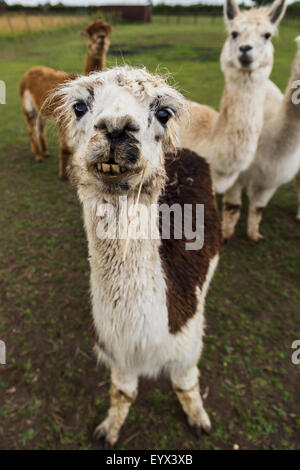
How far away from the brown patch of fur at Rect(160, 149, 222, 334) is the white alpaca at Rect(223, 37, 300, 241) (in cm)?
103

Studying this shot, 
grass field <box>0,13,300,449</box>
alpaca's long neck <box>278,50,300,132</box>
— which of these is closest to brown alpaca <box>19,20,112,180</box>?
grass field <box>0,13,300,449</box>

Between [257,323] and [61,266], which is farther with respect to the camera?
[61,266]

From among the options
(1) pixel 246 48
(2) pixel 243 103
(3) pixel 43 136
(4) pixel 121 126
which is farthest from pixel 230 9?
(3) pixel 43 136

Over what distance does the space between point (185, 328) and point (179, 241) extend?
1.82 feet

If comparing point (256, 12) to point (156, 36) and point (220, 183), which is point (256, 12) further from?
point (156, 36)

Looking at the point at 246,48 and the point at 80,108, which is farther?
the point at 246,48

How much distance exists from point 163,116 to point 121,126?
1.03 ft

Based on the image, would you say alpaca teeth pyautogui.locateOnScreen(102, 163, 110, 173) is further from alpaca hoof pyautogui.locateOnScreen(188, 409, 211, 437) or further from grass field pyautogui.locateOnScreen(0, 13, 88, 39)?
grass field pyautogui.locateOnScreen(0, 13, 88, 39)

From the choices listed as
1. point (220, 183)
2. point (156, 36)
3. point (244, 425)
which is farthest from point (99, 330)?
point (156, 36)

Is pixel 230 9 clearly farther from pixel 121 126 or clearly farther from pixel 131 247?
pixel 131 247

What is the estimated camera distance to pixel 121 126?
A: 3.41 feet

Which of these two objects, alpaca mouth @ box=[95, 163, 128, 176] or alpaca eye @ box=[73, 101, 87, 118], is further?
alpaca eye @ box=[73, 101, 87, 118]

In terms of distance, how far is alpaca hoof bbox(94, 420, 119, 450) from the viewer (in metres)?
2.08
